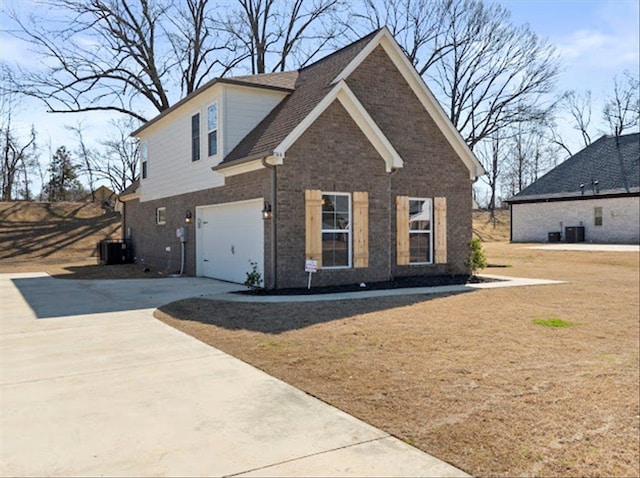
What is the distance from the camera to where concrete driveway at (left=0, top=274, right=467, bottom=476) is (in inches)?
134

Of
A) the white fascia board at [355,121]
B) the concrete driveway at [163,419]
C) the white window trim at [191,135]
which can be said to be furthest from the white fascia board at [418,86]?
the concrete driveway at [163,419]

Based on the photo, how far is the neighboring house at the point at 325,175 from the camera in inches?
480

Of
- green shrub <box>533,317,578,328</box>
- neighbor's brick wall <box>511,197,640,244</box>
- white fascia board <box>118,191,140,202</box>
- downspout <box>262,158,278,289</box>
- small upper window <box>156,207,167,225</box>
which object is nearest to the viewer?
green shrub <box>533,317,578,328</box>

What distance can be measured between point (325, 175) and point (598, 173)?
28.1 meters

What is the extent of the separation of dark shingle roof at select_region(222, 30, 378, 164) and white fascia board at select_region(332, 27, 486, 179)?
0.21 metres

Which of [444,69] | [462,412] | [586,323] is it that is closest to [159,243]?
[586,323]

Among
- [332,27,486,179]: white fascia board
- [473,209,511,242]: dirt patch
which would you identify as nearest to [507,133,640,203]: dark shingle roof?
[473,209,511,242]: dirt patch

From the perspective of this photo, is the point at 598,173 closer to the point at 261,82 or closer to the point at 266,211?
the point at 261,82

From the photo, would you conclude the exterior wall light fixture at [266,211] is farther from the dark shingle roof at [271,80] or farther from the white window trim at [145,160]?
the white window trim at [145,160]

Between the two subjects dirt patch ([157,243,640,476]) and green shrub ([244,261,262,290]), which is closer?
dirt patch ([157,243,640,476])

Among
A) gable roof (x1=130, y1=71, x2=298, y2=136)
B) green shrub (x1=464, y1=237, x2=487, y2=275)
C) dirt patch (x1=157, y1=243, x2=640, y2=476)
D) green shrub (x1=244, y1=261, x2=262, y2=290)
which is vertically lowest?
dirt patch (x1=157, y1=243, x2=640, y2=476)

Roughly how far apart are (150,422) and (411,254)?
11.1 metres

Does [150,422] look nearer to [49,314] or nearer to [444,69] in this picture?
[49,314]

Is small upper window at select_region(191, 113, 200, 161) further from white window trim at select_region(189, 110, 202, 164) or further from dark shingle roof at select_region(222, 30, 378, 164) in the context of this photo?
dark shingle roof at select_region(222, 30, 378, 164)
